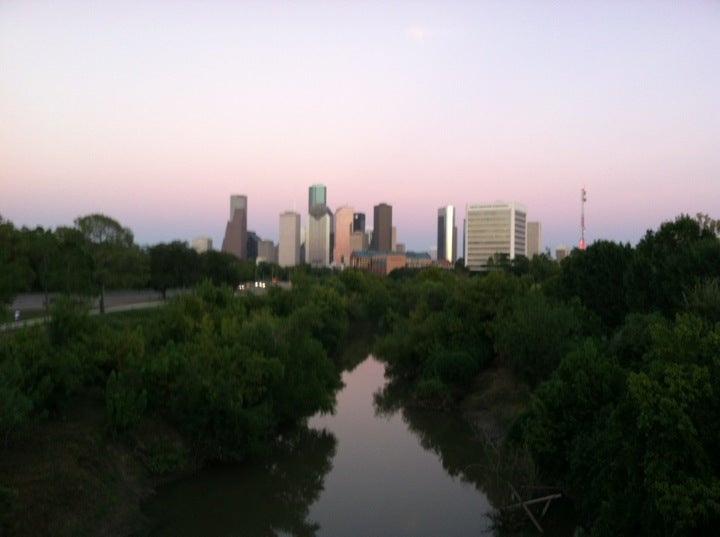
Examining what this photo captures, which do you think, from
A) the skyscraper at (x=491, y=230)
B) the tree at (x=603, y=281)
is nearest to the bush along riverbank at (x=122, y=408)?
the tree at (x=603, y=281)

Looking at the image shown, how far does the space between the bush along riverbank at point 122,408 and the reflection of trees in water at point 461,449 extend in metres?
4.63

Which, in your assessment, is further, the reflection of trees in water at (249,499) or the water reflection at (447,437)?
the water reflection at (447,437)

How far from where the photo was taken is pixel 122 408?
61.1 ft

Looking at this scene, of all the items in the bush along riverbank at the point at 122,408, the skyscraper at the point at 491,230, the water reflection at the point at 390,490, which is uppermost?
the skyscraper at the point at 491,230

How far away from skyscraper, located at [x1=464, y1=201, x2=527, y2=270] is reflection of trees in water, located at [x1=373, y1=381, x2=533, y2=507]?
145m

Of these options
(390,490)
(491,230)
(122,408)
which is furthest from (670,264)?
(491,230)

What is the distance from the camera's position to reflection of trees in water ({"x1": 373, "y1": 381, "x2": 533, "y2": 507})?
1700 cm

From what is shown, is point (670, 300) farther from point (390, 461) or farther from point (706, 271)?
point (390, 461)

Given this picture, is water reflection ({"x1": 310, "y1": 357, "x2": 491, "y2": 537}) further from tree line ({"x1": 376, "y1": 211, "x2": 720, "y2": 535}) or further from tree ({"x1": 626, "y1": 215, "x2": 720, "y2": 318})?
tree ({"x1": 626, "y1": 215, "x2": 720, "y2": 318})

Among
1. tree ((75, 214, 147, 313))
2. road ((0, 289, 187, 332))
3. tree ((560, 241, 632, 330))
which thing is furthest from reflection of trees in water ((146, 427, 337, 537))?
tree ((75, 214, 147, 313))

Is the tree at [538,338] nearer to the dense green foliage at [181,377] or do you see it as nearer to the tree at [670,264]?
the tree at [670,264]

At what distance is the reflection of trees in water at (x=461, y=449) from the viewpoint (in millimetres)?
17000

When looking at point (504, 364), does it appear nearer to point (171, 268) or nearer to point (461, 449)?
point (461, 449)

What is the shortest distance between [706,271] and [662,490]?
720 inches
